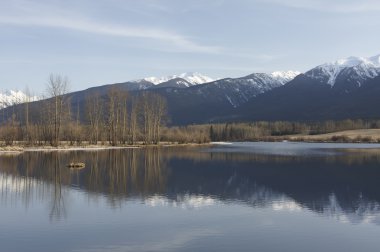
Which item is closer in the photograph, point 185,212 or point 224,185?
point 185,212

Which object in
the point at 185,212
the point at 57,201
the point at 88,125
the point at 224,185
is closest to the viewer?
the point at 185,212

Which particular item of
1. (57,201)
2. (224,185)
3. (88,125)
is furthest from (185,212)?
(88,125)

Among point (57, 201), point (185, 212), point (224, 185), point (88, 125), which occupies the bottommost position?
point (185, 212)

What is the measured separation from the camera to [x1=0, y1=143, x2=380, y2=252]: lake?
1842cm

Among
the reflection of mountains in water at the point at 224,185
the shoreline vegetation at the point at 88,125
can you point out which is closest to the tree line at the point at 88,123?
the shoreline vegetation at the point at 88,125

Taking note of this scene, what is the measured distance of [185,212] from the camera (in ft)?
82.7

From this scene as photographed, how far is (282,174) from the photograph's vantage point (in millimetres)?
46562

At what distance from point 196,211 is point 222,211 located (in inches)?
56.5

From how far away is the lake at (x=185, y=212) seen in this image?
18.4 m

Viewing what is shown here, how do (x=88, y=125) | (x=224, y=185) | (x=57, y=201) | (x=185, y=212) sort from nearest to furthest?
1. (x=185, y=212)
2. (x=57, y=201)
3. (x=224, y=185)
4. (x=88, y=125)

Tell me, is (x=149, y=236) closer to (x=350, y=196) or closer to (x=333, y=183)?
(x=350, y=196)

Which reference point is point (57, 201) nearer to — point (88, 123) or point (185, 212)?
point (185, 212)

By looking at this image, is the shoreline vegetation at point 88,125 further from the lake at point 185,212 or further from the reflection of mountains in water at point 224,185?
the lake at point 185,212

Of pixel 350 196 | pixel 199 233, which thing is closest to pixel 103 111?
pixel 350 196
